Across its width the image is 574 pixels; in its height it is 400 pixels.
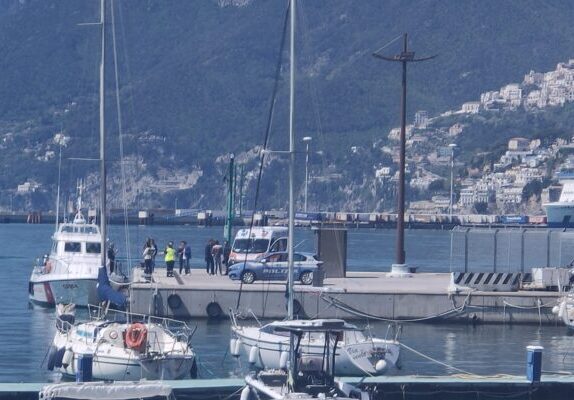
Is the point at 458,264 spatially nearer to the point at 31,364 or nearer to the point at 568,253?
the point at 568,253

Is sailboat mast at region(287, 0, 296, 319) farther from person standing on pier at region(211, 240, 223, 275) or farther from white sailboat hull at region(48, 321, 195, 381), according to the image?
person standing on pier at region(211, 240, 223, 275)

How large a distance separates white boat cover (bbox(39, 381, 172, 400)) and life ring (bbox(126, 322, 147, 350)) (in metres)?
4.25

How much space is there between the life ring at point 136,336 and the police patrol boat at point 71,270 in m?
16.6

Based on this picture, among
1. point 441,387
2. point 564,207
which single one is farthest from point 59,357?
point 564,207

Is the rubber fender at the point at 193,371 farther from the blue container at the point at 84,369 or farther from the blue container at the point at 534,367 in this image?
the blue container at the point at 534,367

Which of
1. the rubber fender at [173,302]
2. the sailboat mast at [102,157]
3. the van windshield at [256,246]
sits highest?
the sailboat mast at [102,157]

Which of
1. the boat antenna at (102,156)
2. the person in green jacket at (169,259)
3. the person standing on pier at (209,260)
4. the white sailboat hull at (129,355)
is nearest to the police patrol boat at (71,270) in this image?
the boat antenna at (102,156)

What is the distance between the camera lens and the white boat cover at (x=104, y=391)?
27781 millimetres

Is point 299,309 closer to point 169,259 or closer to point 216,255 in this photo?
point 169,259

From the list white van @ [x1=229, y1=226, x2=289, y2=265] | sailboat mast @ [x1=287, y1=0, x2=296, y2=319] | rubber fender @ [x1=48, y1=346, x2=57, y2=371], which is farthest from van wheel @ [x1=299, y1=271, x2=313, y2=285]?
rubber fender @ [x1=48, y1=346, x2=57, y2=371]

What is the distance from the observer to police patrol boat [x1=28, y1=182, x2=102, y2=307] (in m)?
50.6

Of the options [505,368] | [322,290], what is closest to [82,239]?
[322,290]

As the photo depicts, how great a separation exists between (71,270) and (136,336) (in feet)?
63.9

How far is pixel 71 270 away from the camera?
52.0 metres
